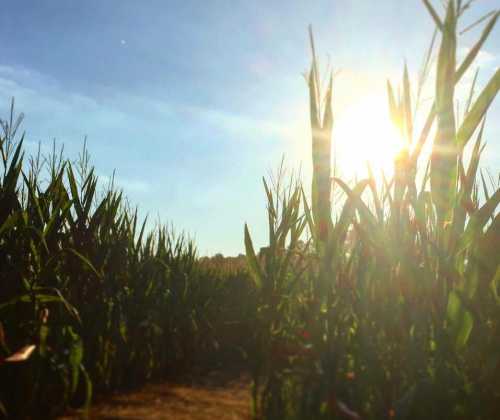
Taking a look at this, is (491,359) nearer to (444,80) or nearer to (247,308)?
(444,80)

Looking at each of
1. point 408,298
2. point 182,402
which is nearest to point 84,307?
point 182,402

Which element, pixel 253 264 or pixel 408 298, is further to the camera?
pixel 253 264

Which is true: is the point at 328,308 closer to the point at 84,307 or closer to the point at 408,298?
the point at 408,298

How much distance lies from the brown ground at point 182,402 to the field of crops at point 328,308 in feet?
0.29

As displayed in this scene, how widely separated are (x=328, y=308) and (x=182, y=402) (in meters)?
0.53

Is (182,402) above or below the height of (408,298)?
below

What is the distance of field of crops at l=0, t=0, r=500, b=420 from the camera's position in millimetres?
1361

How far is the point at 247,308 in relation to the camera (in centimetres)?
256

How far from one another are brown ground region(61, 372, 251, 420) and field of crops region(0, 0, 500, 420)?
0.29ft

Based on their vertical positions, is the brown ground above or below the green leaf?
below

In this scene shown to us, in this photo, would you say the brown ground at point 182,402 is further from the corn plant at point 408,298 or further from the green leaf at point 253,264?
the green leaf at point 253,264

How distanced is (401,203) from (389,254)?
209 millimetres

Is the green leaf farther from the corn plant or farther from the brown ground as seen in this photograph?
the brown ground

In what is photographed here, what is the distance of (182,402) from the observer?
1.53 meters
